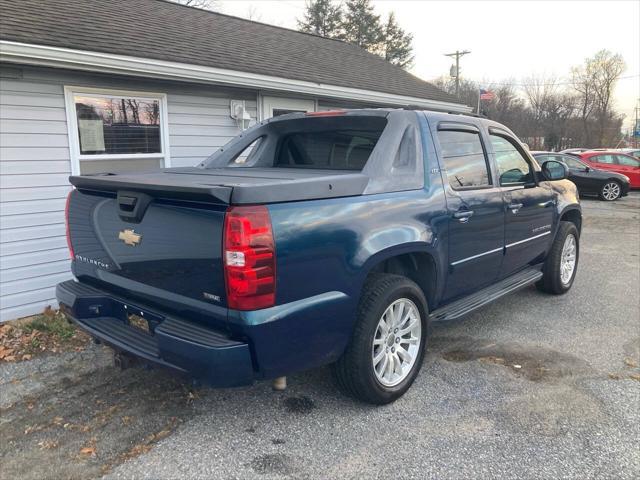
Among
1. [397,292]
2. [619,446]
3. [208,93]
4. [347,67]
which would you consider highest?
[347,67]

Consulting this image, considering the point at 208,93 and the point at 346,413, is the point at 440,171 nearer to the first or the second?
the point at 346,413

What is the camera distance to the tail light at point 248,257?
2.39 metres

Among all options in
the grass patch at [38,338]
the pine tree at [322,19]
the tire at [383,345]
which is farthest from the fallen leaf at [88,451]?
the pine tree at [322,19]

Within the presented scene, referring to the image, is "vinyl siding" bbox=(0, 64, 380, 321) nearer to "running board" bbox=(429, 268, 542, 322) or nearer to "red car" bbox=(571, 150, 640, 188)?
"running board" bbox=(429, 268, 542, 322)

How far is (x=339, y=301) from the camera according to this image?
111 inches

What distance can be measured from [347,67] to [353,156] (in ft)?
22.0

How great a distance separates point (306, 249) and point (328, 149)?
5.76 feet

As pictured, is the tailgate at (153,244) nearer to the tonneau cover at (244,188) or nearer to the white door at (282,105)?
the tonneau cover at (244,188)

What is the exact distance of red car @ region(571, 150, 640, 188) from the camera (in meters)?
18.2

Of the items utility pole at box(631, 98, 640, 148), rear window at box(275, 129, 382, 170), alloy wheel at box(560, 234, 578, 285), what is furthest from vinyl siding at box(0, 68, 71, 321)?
utility pole at box(631, 98, 640, 148)

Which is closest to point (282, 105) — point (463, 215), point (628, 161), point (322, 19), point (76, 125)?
point (76, 125)

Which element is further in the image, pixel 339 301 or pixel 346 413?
pixel 346 413

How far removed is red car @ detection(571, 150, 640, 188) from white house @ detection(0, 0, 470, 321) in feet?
45.3

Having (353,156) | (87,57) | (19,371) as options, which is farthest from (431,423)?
(87,57)
